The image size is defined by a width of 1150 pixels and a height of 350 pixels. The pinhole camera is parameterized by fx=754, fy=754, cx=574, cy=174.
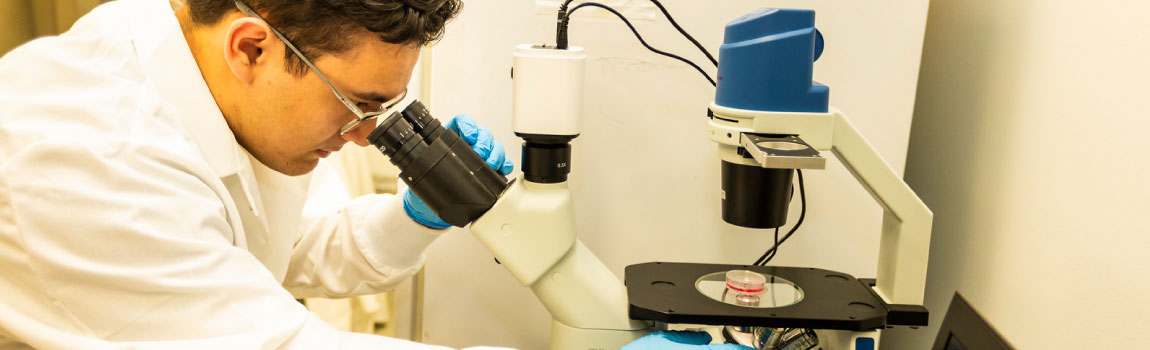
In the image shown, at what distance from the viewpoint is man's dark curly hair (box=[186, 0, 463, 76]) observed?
88 cm

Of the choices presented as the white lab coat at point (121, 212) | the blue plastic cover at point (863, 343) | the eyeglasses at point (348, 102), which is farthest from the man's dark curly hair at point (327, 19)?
the blue plastic cover at point (863, 343)

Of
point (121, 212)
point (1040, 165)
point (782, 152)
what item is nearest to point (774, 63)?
point (782, 152)

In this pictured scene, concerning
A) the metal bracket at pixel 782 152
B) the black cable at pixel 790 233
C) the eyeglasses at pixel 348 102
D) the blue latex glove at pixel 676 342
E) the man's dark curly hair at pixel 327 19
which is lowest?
the blue latex glove at pixel 676 342

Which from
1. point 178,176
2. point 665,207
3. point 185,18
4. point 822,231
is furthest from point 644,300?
point 185,18

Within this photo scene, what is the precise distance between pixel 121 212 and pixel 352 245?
57cm

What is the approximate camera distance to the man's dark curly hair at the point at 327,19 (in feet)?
2.90

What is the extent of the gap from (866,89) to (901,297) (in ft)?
1.27

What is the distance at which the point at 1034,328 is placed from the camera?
1160mm

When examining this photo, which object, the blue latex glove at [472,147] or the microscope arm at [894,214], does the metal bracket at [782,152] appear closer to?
the microscope arm at [894,214]

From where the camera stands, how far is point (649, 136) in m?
1.33

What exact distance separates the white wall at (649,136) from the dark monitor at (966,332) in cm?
47

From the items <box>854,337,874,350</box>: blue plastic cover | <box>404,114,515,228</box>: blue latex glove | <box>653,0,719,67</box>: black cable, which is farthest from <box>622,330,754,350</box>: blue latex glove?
<box>653,0,719,67</box>: black cable

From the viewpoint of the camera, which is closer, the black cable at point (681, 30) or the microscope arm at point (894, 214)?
the microscope arm at point (894, 214)

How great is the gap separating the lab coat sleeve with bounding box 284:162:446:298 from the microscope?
273 millimetres
